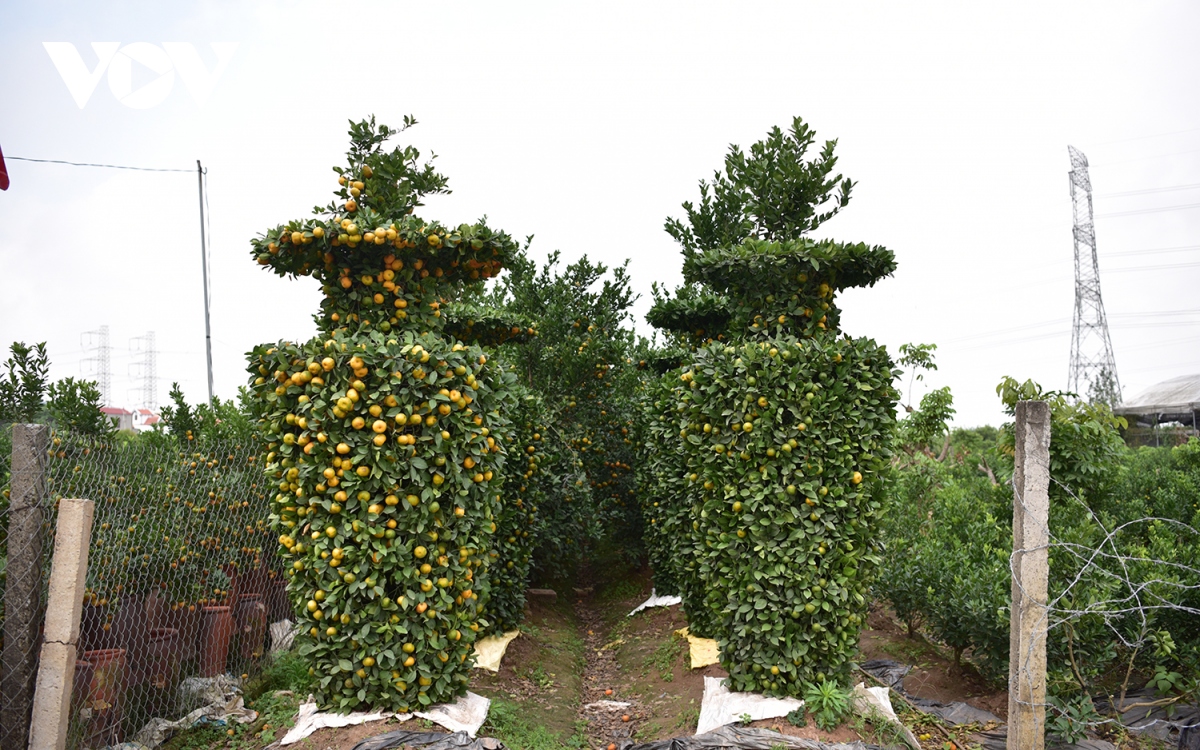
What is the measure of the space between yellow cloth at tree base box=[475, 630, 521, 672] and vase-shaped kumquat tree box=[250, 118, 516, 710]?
1215mm

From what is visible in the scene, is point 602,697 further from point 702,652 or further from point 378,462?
point 378,462

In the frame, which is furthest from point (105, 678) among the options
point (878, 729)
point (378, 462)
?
point (878, 729)

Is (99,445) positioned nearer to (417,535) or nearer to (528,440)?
(417,535)

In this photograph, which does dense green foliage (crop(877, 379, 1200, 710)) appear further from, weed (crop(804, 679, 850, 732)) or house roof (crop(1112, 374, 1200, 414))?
house roof (crop(1112, 374, 1200, 414))

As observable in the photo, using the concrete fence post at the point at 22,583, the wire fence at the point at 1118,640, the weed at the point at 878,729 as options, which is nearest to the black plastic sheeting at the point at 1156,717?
the wire fence at the point at 1118,640

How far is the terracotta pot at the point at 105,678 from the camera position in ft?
15.1

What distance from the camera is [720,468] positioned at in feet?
17.2

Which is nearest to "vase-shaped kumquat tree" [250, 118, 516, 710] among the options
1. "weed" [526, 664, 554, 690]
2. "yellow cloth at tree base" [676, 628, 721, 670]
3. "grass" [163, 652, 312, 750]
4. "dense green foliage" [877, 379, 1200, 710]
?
"grass" [163, 652, 312, 750]

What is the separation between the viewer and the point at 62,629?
4.32 meters

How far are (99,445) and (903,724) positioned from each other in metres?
5.42

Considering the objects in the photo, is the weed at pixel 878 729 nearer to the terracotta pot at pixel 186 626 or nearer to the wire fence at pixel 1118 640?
the wire fence at pixel 1118 640

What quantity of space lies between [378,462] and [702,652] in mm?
3142

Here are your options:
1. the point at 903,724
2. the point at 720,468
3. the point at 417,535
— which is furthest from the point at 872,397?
the point at 417,535

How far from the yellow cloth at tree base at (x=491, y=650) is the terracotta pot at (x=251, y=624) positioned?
166 centimetres
